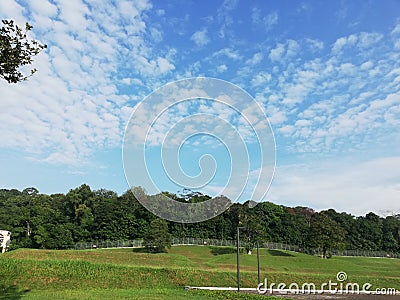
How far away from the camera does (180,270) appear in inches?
1368

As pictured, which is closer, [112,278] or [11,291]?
[11,291]

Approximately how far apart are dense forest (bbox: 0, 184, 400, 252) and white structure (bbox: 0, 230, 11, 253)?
0.82m

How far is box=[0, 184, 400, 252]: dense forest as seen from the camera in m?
61.1

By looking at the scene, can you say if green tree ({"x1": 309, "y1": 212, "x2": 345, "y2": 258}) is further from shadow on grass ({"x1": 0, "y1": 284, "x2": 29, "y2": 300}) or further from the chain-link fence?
shadow on grass ({"x1": 0, "y1": 284, "x2": 29, "y2": 300})

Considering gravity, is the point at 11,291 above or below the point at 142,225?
below

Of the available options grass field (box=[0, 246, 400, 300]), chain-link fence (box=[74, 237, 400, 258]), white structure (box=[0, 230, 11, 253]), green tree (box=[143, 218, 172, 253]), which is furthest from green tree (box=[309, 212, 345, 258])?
white structure (box=[0, 230, 11, 253])

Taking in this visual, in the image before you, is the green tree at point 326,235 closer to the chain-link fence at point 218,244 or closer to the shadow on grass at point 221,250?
the chain-link fence at point 218,244

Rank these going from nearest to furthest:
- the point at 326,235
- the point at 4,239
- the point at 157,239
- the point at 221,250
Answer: the point at 157,239
the point at 4,239
the point at 326,235
the point at 221,250

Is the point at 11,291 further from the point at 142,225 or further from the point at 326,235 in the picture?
the point at 326,235

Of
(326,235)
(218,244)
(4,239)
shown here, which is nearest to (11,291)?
(4,239)

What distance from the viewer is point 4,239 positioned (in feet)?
189

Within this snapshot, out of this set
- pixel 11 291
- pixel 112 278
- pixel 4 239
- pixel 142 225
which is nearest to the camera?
pixel 11 291

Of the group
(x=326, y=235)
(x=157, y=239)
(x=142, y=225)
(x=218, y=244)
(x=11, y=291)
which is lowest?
(x=11, y=291)

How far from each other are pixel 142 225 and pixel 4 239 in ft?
75.5
